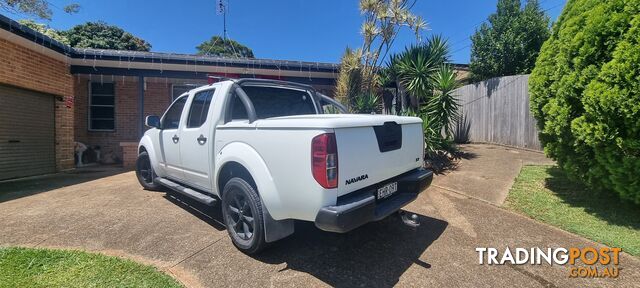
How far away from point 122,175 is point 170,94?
15.1 feet

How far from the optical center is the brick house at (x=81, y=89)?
718 cm

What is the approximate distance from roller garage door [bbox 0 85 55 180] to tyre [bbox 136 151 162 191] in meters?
4.04

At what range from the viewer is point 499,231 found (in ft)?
12.8

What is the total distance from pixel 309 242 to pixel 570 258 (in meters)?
2.80

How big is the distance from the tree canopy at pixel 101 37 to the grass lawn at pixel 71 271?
79.3 feet

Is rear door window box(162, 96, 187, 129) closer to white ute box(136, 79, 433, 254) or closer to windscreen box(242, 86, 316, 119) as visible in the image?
white ute box(136, 79, 433, 254)


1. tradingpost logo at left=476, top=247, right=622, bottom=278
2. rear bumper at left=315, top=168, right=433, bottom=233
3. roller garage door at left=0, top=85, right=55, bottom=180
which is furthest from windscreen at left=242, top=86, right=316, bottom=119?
roller garage door at left=0, top=85, right=55, bottom=180

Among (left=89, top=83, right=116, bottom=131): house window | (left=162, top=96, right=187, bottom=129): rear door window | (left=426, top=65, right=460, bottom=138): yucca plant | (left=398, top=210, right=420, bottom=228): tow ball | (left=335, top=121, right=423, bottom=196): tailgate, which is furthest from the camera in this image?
(left=89, top=83, right=116, bottom=131): house window

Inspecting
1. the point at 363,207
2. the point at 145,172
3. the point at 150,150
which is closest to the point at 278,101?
the point at 363,207

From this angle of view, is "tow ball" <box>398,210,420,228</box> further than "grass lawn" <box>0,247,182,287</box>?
Yes

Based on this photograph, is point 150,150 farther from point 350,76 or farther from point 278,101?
point 350,76

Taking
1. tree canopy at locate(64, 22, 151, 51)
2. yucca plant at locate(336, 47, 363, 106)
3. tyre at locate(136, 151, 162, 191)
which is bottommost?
tyre at locate(136, 151, 162, 191)

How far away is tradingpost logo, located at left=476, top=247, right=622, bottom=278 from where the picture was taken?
2.96 meters

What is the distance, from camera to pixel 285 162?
269cm
